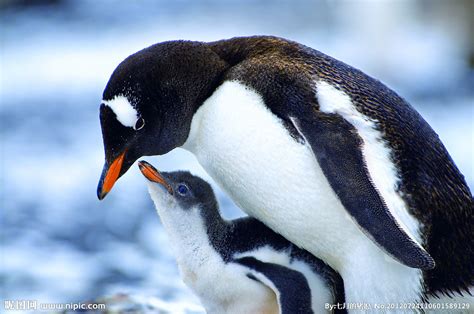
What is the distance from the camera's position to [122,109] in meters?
2.79

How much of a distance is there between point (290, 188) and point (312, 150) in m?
0.13

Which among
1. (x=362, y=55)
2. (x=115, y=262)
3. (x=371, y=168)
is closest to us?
(x=371, y=168)

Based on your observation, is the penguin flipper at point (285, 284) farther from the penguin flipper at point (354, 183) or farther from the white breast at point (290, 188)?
the penguin flipper at point (354, 183)

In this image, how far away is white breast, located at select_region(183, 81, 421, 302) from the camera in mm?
2723

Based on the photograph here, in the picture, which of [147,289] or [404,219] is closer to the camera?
[404,219]

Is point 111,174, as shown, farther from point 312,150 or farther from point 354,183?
point 354,183

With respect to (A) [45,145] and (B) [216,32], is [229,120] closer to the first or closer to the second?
(A) [45,145]

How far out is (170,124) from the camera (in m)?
2.85

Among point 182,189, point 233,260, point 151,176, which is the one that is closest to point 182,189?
point 182,189

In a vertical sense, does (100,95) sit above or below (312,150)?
above

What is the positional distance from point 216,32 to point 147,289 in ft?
14.7

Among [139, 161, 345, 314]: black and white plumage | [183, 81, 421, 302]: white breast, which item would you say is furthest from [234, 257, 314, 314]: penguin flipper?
[183, 81, 421, 302]: white breast

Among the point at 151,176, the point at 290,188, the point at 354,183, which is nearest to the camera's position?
the point at 354,183

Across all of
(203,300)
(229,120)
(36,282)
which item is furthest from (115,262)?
(229,120)
